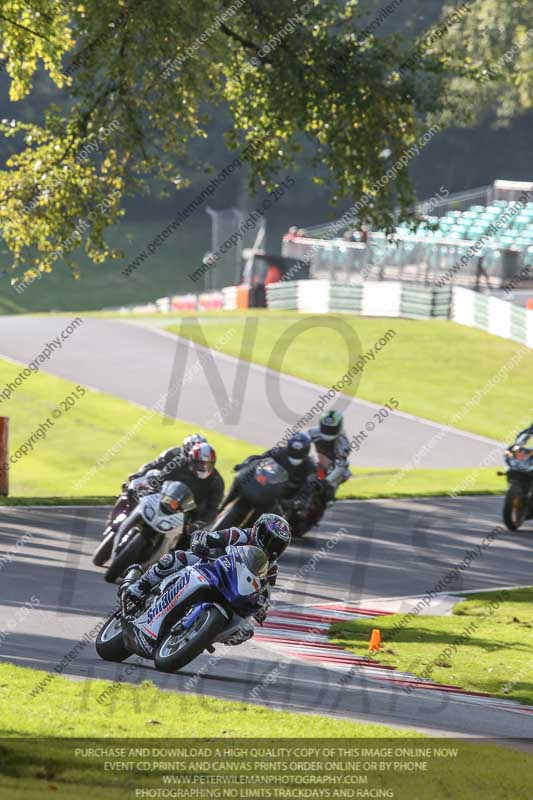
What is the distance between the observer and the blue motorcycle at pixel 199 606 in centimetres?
936

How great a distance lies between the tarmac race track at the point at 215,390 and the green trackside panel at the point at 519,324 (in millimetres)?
5436

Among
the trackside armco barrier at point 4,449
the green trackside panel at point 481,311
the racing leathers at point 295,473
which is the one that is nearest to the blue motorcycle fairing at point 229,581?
the racing leathers at point 295,473

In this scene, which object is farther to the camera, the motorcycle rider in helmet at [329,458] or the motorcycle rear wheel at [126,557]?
the motorcycle rider in helmet at [329,458]

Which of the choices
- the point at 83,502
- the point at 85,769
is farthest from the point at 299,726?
the point at 83,502

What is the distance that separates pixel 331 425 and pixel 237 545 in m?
9.15

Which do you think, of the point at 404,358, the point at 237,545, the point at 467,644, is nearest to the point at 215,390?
the point at 404,358

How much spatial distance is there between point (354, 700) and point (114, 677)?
1798 millimetres

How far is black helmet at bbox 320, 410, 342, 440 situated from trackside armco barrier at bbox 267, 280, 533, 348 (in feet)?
81.0

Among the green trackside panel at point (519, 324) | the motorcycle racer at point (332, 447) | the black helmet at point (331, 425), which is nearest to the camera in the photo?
the motorcycle racer at point (332, 447)

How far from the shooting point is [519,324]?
1676 inches

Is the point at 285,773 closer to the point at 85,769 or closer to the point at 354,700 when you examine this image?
the point at 85,769

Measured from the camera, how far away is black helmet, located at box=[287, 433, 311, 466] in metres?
17.6

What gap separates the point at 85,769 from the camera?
23.7 ft

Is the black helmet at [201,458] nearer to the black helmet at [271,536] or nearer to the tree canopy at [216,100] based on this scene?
the black helmet at [271,536]
